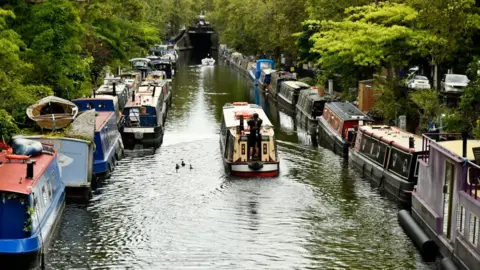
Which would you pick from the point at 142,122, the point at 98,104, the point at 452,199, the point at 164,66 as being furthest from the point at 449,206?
the point at 164,66

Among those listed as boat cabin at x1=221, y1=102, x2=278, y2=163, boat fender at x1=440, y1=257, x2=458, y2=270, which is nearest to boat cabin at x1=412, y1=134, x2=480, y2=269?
boat fender at x1=440, y1=257, x2=458, y2=270

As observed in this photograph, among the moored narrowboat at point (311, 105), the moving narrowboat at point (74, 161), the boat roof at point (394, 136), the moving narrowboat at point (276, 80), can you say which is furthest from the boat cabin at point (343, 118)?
the moving narrowboat at point (276, 80)

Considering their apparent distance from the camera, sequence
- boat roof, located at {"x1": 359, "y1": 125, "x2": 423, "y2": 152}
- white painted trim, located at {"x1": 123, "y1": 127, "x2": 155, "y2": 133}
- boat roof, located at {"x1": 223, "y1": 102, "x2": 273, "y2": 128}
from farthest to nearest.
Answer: white painted trim, located at {"x1": 123, "y1": 127, "x2": 155, "y2": 133}, boat roof, located at {"x1": 223, "y1": 102, "x2": 273, "y2": 128}, boat roof, located at {"x1": 359, "y1": 125, "x2": 423, "y2": 152}

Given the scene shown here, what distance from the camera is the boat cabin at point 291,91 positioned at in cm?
6294

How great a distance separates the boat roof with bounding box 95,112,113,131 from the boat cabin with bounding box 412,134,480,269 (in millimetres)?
15420

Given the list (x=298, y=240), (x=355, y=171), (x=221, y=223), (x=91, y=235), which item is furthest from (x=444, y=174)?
(x=355, y=171)

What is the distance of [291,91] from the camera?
64438 millimetres

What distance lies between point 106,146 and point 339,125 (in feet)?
44.4

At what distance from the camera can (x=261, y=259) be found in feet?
79.6

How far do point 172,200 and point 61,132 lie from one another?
5.08 metres

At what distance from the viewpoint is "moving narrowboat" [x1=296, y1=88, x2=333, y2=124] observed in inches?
2109

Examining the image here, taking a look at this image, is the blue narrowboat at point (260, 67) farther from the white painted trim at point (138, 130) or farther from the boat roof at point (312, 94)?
the white painted trim at point (138, 130)

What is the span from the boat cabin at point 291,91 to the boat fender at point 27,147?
1433 inches

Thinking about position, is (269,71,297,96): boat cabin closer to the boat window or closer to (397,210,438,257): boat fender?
(397,210,438,257): boat fender
